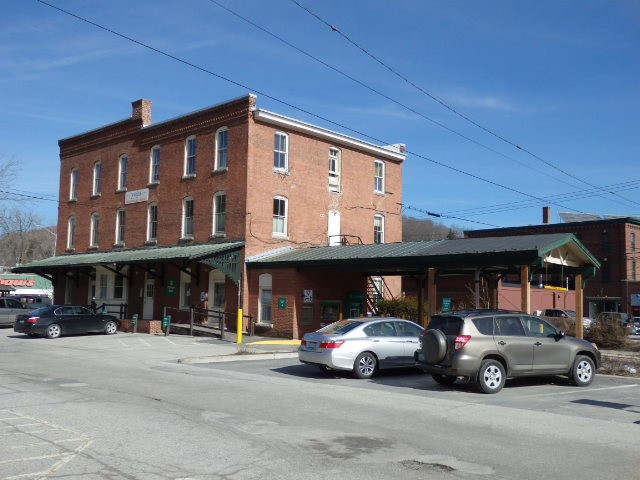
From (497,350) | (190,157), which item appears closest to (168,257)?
(190,157)

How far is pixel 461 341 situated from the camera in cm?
1292

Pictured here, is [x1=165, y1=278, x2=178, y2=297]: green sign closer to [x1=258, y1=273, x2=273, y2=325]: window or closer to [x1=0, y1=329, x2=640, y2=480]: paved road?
[x1=258, y1=273, x2=273, y2=325]: window

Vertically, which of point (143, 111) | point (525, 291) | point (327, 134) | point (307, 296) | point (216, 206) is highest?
point (143, 111)

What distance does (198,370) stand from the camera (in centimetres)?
1694

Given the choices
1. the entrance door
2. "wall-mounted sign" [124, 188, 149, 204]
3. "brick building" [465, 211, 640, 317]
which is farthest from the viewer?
"brick building" [465, 211, 640, 317]

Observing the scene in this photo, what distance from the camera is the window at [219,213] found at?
31.9m

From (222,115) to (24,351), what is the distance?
14900mm

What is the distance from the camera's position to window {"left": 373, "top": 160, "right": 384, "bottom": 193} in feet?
123

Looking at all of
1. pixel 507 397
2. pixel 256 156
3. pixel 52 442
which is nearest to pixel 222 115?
pixel 256 156

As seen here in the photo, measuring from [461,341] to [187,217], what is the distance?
2357cm

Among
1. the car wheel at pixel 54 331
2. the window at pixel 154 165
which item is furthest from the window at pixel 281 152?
the car wheel at pixel 54 331

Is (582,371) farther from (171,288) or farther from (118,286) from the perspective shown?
(118,286)

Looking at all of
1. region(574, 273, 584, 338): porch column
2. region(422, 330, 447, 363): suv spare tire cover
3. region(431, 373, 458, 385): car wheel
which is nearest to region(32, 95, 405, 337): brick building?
region(574, 273, 584, 338): porch column

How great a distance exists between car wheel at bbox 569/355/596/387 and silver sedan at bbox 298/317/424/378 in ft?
12.5
